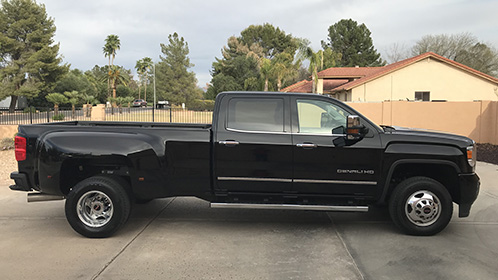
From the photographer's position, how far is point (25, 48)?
143 feet

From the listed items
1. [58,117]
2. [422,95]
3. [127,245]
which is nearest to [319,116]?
[127,245]

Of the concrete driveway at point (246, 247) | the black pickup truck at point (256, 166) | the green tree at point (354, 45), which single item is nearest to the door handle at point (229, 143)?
the black pickup truck at point (256, 166)

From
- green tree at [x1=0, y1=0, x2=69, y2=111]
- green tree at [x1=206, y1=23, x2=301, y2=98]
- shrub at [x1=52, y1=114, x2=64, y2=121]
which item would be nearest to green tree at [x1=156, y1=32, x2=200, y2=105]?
green tree at [x1=206, y1=23, x2=301, y2=98]

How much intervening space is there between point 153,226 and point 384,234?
3250 millimetres

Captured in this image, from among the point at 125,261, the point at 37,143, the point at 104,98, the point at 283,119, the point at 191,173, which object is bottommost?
the point at 125,261

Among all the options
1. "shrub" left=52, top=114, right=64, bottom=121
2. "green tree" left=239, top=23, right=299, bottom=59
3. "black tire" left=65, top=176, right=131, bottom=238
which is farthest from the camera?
"green tree" left=239, top=23, right=299, bottom=59

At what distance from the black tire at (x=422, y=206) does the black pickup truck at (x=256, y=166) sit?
0.04 feet

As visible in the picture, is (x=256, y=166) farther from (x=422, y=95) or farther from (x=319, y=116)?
(x=422, y=95)

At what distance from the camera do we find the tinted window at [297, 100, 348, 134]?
521 cm

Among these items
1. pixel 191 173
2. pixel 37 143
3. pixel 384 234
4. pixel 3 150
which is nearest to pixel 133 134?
pixel 191 173

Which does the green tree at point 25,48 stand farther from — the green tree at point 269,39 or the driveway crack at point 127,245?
the driveway crack at point 127,245

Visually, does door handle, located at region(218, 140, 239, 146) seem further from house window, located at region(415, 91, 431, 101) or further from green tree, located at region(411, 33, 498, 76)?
green tree, located at region(411, 33, 498, 76)

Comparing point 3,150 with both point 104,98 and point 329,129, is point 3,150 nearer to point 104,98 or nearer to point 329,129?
point 329,129

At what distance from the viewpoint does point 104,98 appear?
7406 centimetres
